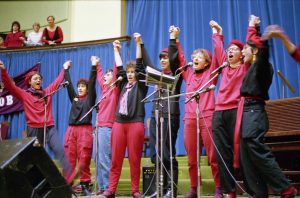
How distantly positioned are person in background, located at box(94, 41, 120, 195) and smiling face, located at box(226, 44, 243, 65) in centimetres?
155

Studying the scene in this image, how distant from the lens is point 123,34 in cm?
895

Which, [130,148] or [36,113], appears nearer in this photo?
[130,148]

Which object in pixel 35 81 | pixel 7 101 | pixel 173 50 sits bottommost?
pixel 7 101

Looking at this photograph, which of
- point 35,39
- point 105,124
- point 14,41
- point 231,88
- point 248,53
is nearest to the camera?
point 248,53

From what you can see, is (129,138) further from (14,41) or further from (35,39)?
(14,41)

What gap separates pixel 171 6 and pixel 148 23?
0.63 metres

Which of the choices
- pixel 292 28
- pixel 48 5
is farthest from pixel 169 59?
pixel 48 5

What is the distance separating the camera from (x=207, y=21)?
7.89 m

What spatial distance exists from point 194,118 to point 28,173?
1.80 meters

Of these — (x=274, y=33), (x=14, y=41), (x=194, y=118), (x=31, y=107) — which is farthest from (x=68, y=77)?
(x=14, y=41)

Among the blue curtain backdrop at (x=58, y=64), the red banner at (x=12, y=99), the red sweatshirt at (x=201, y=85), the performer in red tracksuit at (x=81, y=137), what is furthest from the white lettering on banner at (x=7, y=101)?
the red sweatshirt at (x=201, y=85)

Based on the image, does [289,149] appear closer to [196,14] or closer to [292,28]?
[292,28]

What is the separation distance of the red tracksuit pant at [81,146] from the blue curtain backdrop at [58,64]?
3.36 metres

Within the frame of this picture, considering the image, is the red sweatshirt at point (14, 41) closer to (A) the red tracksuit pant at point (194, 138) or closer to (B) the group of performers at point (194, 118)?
(B) the group of performers at point (194, 118)
